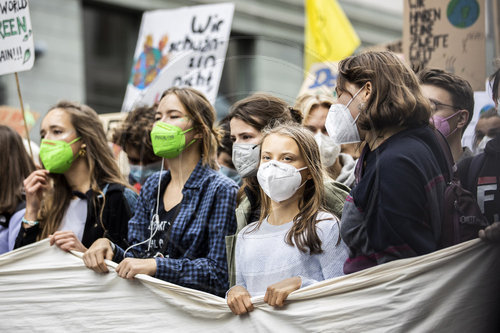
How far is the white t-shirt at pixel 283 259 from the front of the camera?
2691mm

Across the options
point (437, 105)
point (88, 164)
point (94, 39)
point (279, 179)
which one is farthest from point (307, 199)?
point (94, 39)

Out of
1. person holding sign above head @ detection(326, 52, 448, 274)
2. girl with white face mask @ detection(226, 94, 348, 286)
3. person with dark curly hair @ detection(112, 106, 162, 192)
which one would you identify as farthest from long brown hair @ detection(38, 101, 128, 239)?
person holding sign above head @ detection(326, 52, 448, 274)

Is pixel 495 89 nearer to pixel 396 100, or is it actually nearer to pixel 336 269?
pixel 396 100

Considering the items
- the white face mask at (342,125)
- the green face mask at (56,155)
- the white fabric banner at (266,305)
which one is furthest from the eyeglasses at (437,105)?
the green face mask at (56,155)

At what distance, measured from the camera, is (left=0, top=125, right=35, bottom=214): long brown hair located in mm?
4242

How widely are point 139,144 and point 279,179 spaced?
1594mm

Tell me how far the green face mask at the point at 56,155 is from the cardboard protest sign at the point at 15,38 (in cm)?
75

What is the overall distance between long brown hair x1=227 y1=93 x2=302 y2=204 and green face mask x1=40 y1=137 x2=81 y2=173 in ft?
3.78

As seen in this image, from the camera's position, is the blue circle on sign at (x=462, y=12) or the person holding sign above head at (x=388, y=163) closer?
the person holding sign above head at (x=388, y=163)

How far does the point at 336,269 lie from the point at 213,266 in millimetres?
642

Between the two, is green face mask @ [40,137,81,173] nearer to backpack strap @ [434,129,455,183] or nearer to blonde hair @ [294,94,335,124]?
blonde hair @ [294,94,335,124]

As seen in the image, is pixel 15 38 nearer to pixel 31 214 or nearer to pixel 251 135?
pixel 31 214

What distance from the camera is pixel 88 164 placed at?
404 cm

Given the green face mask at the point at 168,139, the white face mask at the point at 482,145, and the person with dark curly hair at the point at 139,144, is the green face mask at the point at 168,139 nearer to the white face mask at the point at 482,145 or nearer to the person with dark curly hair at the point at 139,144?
the person with dark curly hair at the point at 139,144
